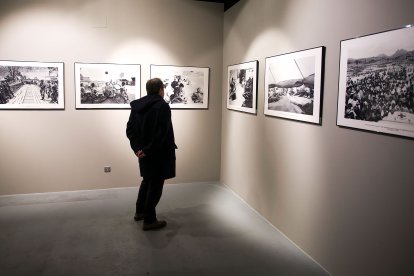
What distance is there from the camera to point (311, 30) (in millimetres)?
3119

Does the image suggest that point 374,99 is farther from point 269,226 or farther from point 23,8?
point 23,8

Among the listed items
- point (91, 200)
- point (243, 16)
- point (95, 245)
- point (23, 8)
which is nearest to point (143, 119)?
point (95, 245)

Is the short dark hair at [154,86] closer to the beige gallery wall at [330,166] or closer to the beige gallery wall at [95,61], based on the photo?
the beige gallery wall at [330,166]

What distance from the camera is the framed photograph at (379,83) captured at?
2.15 m

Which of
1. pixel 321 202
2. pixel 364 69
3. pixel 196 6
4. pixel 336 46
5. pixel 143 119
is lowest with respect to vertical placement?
pixel 321 202

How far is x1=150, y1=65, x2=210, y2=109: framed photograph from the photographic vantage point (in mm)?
5281

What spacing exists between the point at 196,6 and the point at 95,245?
3707 millimetres

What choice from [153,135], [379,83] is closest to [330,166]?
[379,83]

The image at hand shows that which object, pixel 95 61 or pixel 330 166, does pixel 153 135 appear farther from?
pixel 95 61

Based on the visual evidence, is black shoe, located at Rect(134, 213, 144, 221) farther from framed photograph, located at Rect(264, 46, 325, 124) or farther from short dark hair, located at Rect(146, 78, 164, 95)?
framed photograph, located at Rect(264, 46, 325, 124)

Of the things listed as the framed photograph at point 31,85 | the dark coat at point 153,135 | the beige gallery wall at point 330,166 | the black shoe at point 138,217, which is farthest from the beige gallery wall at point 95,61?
the dark coat at point 153,135

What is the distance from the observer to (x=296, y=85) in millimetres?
3377

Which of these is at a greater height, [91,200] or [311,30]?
[311,30]

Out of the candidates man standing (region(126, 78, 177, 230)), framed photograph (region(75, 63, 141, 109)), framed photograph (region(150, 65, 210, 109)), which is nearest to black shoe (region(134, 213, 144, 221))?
man standing (region(126, 78, 177, 230))
